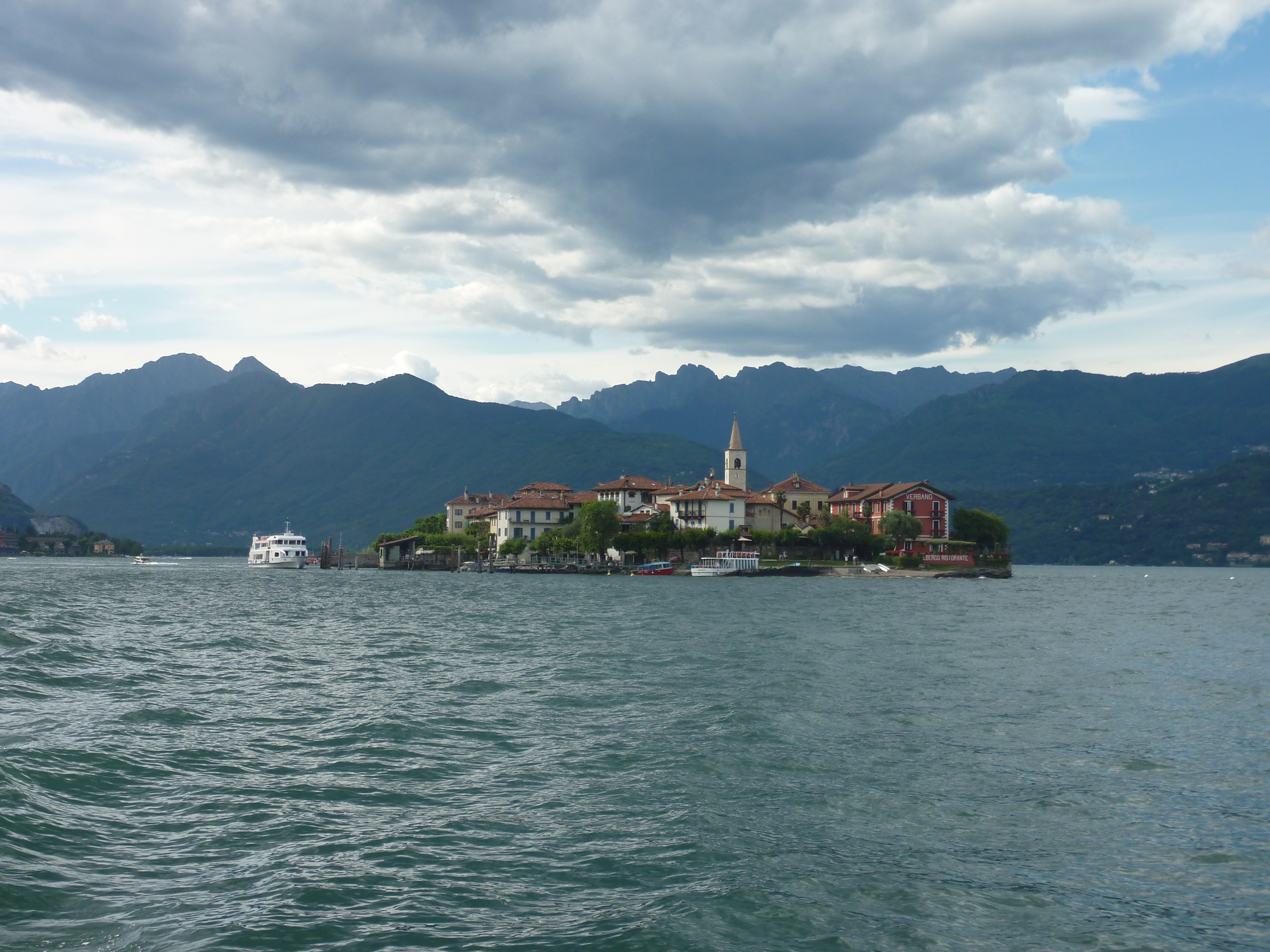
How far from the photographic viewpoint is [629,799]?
15.8 m

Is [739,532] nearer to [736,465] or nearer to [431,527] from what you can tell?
[736,465]

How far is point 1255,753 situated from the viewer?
1927cm

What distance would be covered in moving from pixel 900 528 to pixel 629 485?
49.7 metres

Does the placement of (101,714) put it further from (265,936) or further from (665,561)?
(665,561)

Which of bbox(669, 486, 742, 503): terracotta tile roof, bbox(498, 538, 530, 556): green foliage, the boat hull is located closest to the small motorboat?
bbox(669, 486, 742, 503): terracotta tile roof

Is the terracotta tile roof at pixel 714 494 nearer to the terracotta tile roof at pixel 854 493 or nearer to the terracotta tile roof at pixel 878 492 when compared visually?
the terracotta tile roof at pixel 854 493

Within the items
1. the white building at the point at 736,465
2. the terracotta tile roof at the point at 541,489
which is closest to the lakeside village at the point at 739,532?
the white building at the point at 736,465

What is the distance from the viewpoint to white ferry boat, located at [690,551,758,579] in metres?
123

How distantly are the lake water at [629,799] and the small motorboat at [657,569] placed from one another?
8927 centimetres

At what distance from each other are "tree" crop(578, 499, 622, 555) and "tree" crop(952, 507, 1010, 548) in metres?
48.7

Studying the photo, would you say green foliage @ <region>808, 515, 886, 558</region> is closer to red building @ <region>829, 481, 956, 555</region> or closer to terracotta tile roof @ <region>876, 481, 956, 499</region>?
red building @ <region>829, 481, 956, 555</region>

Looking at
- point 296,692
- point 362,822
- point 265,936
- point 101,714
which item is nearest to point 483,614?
point 296,692

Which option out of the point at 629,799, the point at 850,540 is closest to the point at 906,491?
the point at 850,540

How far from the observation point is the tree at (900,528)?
130 meters
